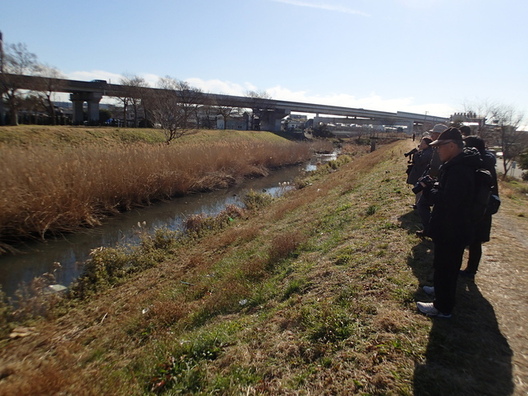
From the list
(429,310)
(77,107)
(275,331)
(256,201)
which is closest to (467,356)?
(429,310)

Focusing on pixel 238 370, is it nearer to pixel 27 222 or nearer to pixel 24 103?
pixel 27 222

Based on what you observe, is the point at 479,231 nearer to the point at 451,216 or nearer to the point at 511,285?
the point at 511,285

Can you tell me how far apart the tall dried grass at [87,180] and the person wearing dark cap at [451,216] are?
11.3m

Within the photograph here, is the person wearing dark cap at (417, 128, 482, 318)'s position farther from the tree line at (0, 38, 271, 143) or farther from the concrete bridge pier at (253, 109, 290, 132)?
the concrete bridge pier at (253, 109, 290, 132)

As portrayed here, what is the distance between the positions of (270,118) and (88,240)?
6532cm

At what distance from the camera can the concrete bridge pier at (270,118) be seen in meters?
71.9

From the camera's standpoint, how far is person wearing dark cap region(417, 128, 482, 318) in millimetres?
3156

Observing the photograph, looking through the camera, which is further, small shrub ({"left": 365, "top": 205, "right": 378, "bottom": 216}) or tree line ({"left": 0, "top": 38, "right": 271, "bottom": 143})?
tree line ({"left": 0, "top": 38, "right": 271, "bottom": 143})

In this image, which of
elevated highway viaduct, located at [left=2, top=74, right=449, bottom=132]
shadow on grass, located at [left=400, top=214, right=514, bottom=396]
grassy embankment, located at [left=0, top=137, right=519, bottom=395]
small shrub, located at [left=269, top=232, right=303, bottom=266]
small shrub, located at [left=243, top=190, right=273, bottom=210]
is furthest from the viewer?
elevated highway viaduct, located at [left=2, top=74, right=449, bottom=132]

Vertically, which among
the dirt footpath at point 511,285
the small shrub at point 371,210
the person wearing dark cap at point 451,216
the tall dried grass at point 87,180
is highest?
the person wearing dark cap at point 451,216

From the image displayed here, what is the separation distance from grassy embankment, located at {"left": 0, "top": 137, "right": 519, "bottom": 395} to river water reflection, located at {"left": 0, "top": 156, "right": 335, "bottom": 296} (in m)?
1.98

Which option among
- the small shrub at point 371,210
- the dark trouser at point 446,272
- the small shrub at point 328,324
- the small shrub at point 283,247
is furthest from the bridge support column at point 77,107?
the dark trouser at point 446,272

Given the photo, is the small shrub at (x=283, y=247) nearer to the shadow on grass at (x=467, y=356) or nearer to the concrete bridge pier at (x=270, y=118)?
the shadow on grass at (x=467, y=356)

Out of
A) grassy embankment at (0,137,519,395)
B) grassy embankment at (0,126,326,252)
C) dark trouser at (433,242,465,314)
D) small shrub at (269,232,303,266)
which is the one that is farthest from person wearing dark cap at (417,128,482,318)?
grassy embankment at (0,126,326,252)
